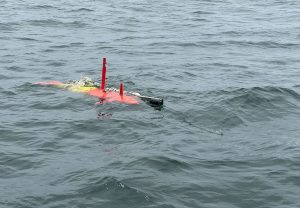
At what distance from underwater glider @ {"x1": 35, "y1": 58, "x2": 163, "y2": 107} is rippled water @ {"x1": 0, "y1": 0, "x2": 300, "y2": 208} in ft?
0.99

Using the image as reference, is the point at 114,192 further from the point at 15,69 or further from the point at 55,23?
the point at 55,23

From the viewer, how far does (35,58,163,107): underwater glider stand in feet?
48.5

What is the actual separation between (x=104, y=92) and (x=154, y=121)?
103 inches

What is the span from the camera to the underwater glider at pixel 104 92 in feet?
48.5

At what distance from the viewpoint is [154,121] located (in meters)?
13.5

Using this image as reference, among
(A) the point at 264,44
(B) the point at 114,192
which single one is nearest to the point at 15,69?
(B) the point at 114,192

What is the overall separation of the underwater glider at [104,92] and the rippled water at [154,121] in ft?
0.99

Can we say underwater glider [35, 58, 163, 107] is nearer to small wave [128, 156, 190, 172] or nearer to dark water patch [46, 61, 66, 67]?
dark water patch [46, 61, 66, 67]

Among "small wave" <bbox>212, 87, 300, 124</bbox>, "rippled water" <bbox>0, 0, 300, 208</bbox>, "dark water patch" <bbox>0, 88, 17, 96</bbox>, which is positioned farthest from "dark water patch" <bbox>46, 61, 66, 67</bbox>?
"small wave" <bbox>212, 87, 300, 124</bbox>

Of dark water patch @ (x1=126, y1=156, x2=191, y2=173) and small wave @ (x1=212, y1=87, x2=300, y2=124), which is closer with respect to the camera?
dark water patch @ (x1=126, y1=156, x2=191, y2=173)

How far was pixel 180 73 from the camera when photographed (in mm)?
18875

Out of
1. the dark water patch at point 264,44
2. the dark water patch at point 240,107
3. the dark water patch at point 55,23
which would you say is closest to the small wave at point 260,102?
the dark water patch at point 240,107

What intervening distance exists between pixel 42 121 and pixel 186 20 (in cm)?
1929

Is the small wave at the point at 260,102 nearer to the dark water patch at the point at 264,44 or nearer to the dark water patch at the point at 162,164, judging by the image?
the dark water patch at the point at 162,164
